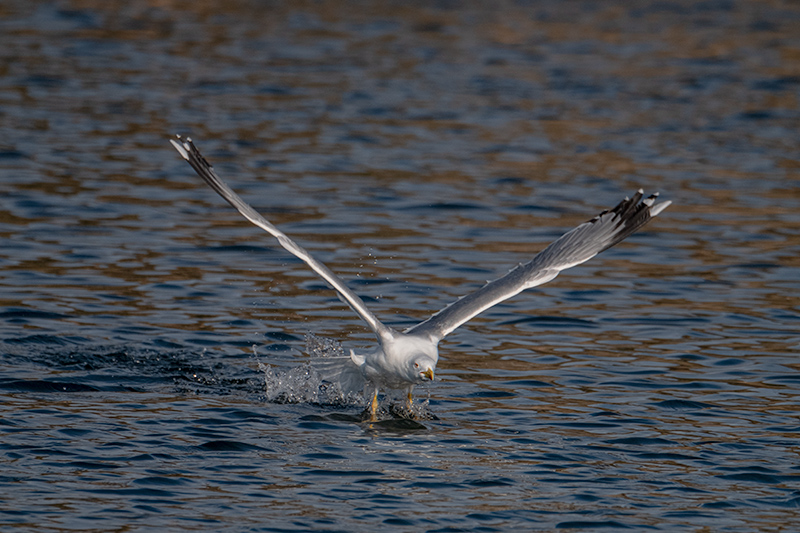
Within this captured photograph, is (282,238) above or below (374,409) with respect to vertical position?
above

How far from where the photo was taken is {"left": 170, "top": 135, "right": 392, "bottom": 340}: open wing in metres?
9.12

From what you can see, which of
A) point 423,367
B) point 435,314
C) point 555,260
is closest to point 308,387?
point 435,314

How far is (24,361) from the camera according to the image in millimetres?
10914

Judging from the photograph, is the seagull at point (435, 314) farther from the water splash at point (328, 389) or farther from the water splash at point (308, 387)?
the water splash at point (308, 387)

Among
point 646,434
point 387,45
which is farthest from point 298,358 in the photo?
point 387,45

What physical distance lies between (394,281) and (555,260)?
3378 millimetres

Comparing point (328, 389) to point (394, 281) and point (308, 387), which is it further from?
point (394, 281)

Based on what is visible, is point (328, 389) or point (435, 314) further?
point (328, 389)

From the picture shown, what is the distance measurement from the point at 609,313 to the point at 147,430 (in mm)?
5624

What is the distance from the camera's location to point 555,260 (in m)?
10.8

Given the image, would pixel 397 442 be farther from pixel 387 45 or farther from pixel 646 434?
pixel 387 45

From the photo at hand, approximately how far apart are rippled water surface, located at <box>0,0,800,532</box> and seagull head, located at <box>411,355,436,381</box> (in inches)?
19.8

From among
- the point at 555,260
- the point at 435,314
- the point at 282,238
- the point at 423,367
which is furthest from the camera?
the point at 555,260

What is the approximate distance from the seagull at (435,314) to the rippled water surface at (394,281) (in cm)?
44
